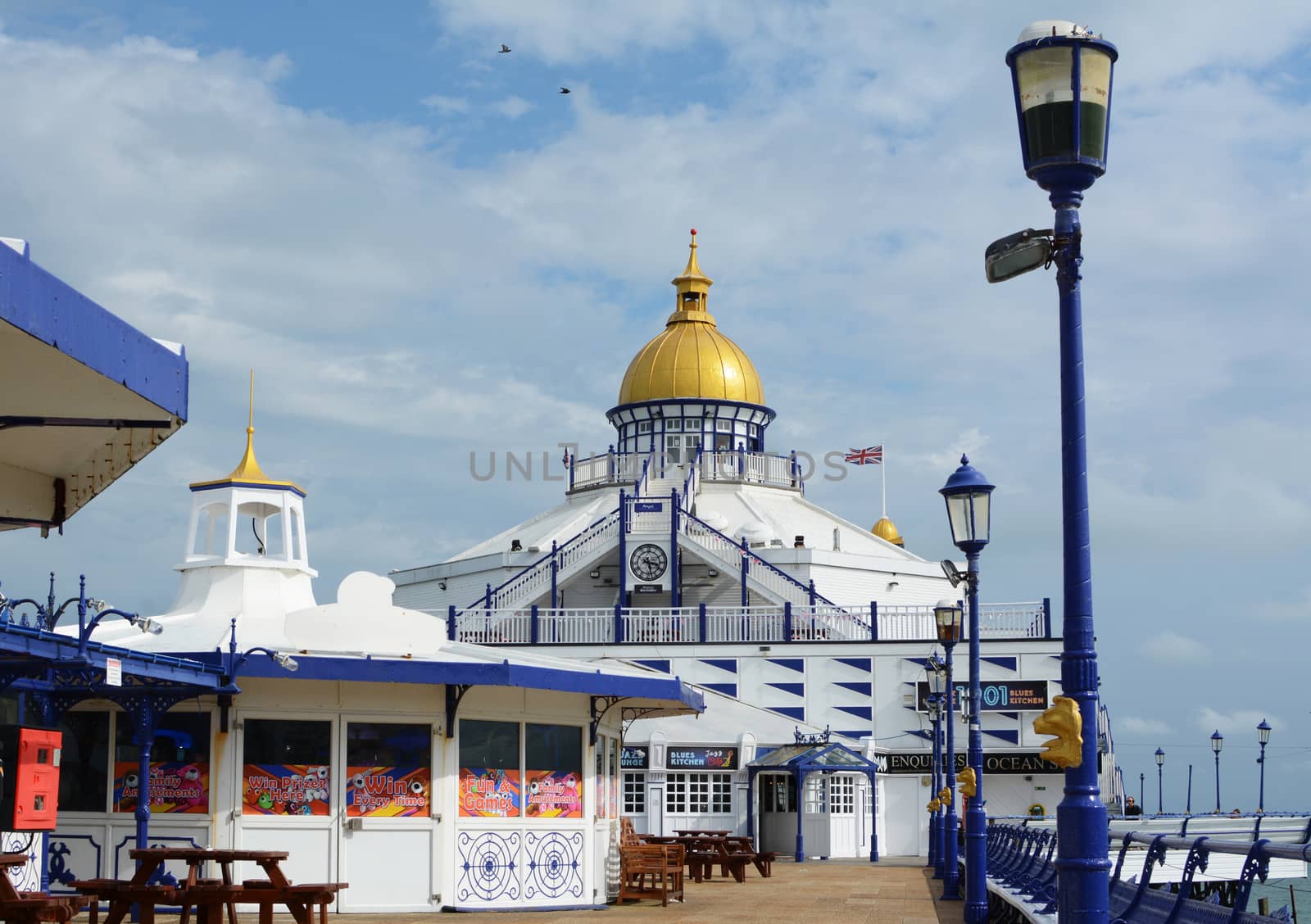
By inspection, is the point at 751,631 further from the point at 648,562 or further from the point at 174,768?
the point at 174,768

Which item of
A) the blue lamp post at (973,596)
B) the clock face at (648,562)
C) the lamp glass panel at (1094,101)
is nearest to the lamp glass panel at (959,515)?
the blue lamp post at (973,596)

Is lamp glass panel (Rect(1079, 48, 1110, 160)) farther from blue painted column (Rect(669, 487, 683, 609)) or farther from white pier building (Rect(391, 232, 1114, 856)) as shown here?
blue painted column (Rect(669, 487, 683, 609))

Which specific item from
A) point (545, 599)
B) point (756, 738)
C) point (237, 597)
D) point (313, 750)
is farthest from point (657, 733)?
point (313, 750)

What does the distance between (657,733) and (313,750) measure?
61.0ft

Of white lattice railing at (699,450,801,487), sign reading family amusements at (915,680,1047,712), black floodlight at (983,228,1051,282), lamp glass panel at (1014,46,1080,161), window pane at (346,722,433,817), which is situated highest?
white lattice railing at (699,450,801,487)

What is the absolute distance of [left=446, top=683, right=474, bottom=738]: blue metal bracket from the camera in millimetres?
18484

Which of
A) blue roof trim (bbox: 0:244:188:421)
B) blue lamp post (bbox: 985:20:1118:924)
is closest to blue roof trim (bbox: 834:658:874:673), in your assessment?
blue lamp post (bbox: 985:20:1118:924)

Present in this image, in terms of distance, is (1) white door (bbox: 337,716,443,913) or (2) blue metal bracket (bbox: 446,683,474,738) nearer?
(1) white door (bbox: 337,716,443,913)

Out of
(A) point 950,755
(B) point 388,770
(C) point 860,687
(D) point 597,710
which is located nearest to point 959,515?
(D) point 597,710

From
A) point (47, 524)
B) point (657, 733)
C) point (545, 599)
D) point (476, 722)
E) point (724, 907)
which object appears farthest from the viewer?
point (545, 599)

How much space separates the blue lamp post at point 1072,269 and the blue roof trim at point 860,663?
107 feet

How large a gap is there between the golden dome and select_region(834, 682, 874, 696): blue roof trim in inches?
758

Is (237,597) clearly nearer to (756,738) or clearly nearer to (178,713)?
(178,713)

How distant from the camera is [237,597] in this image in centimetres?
2138
